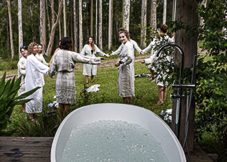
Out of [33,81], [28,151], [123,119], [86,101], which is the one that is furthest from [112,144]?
[33,81]

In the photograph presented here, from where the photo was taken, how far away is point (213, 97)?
2.96 m

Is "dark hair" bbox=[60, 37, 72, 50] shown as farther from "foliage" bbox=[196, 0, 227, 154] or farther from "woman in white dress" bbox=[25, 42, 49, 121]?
"foliage" bbox=[196, 0, 227, 154]

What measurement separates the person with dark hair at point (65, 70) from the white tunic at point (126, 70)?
0.71 meters

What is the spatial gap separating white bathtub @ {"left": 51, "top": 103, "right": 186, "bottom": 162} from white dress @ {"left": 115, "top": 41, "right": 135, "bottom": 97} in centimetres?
183

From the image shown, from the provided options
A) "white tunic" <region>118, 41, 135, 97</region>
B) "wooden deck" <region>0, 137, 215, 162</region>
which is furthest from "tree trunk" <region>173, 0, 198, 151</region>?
"white tunic" <region>118, 41, 135, 97</region>

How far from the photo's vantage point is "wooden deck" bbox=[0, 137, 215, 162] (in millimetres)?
3016

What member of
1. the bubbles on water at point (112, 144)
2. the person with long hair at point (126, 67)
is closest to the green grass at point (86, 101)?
the person with long hair at point (126, 67)

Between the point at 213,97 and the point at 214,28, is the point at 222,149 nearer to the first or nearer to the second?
the point at 213,97

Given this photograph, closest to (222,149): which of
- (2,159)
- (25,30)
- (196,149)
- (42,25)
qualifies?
(196,149)

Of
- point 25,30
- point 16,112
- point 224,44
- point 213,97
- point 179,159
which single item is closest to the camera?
point 179,159

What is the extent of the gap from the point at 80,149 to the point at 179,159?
3.48ft

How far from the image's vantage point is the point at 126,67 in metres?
6.22

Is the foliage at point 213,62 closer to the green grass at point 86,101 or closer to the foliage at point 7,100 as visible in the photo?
the foliage at point 7,100

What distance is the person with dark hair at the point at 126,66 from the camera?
6.07 metres
